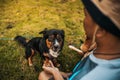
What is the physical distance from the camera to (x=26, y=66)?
6.05m

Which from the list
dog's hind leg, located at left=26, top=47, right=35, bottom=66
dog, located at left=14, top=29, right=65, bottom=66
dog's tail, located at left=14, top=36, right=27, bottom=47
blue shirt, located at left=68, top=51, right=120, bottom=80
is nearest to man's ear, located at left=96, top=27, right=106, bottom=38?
blue shirt, located at left=68, top=51, right=120, bottom=80

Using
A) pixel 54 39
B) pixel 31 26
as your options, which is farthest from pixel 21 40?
pixel 54 39

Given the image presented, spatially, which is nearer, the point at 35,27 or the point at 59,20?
the point at 35,27

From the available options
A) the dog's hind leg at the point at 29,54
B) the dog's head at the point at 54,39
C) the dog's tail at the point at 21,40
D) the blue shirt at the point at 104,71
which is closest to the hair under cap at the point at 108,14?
the blue shirt at the point at 104,71

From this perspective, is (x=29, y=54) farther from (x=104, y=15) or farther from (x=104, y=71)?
(x=104, y=15)

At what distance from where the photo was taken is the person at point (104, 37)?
157 centimetres

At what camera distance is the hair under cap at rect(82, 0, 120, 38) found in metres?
1.56

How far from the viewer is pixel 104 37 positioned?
167 cm

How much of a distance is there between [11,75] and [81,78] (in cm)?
425

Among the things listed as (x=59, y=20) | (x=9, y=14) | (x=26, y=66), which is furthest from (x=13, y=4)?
(x=26, y=66)

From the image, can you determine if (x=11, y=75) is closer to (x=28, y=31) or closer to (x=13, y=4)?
(x=28, y=31)

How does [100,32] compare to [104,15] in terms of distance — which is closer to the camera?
[104,15]

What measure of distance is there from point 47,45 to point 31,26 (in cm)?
202

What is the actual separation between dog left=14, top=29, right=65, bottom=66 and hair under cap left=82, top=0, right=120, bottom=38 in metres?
3.91
